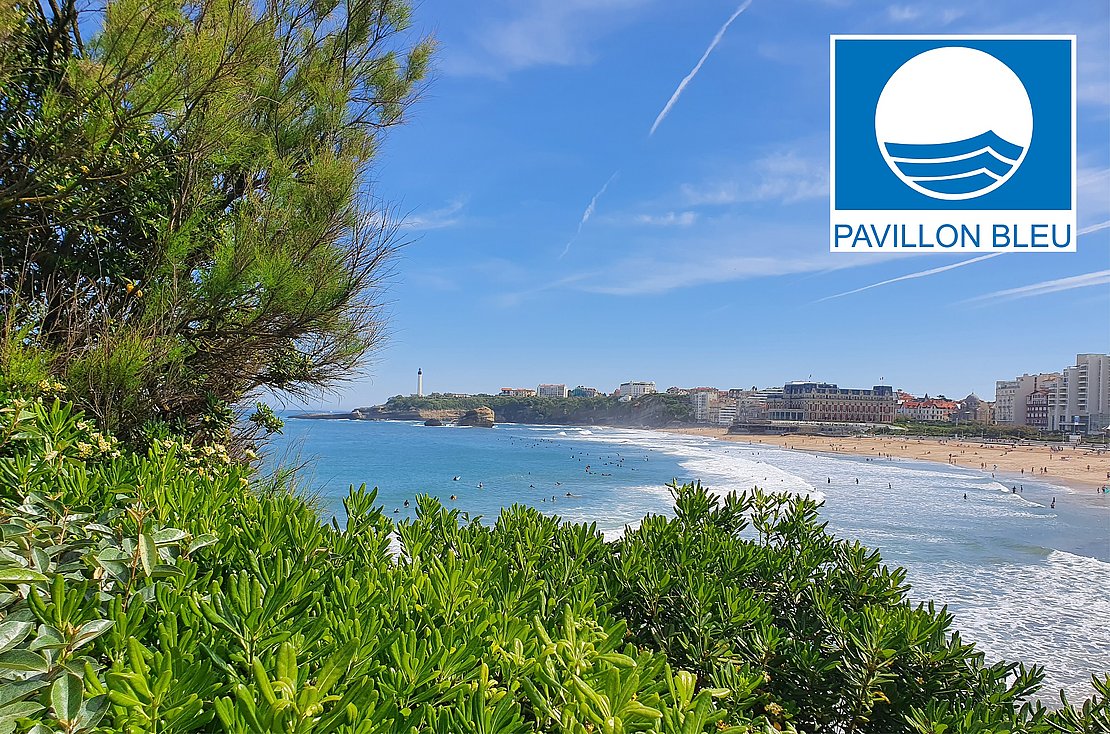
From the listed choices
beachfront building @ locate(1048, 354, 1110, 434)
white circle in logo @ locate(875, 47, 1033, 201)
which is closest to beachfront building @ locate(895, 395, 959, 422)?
beachfront building @ locate(1048, 354, 1110, 434)

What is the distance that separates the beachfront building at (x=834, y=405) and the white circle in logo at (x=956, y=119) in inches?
2856

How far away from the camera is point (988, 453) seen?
135 ft

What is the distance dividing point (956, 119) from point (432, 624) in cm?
1019

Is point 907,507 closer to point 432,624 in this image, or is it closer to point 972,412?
point 432,624

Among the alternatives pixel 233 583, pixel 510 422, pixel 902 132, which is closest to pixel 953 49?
pixel 902 132

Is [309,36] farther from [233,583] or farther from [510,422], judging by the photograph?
[510,422]

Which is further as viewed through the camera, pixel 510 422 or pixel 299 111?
pixel 510 422

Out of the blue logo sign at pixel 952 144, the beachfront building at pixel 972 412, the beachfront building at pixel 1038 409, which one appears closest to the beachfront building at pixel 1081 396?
the beachfront building at pixel 1038 409

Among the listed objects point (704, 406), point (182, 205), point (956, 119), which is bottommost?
point (704, 406)

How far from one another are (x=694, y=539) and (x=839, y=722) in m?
0.68

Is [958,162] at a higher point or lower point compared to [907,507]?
higher

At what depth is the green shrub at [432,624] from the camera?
0.87 meters

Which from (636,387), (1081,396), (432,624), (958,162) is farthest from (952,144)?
(636,387)

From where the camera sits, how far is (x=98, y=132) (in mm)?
3441
